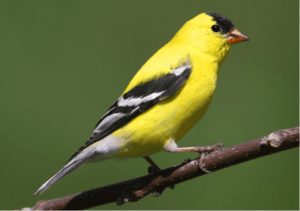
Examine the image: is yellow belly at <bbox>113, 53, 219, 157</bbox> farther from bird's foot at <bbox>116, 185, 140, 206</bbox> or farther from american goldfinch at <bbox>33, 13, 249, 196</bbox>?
bird's foot at <bbox>116, 185, 140, 206</bbox>

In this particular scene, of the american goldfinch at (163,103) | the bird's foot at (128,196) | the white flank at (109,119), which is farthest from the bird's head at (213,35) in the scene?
the bird's foot at (128,196)

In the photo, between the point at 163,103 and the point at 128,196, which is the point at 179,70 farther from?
the point at 128,196

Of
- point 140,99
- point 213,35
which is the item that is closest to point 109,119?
point 140,99

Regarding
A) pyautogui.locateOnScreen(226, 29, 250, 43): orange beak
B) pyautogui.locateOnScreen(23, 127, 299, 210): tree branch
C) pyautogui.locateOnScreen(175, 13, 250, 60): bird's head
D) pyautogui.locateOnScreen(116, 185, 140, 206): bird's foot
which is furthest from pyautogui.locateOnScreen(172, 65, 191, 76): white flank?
pyautogui.locateOnScreen(116, 185, 140, 206): bird's foot

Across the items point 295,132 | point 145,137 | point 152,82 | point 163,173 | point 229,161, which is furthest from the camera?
point 152,82

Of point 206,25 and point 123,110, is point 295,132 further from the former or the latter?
point 206,25

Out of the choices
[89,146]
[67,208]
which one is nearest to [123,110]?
[89,146]

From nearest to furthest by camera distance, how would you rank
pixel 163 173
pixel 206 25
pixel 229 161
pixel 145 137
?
pixel 229 161 → pixel 163 173 → pixel 145 137 → pixel 206 25
